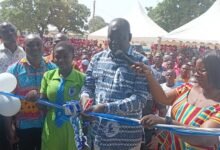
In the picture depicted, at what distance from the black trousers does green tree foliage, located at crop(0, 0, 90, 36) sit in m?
41.1

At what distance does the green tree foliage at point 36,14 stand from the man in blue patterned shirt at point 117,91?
4181 centimetres

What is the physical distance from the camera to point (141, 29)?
25938 mm

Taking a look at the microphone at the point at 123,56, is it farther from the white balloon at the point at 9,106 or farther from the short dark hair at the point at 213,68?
the white balloon at the point at 9,106

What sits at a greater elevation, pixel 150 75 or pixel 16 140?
pixel 150 75

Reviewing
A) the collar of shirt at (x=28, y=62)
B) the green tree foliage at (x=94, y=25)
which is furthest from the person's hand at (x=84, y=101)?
the green tree foliage at (x=94, y=25)

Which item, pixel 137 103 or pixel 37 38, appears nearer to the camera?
pixel 137 103

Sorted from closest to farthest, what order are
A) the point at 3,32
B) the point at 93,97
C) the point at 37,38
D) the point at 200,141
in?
the point at 200,141 < the point at 93,97 < the point at 37,38 < the point at 3,32

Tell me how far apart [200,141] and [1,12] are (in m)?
45.7

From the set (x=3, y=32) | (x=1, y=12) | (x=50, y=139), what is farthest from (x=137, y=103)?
(x=1, y=12)

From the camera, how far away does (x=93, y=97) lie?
3254 mm

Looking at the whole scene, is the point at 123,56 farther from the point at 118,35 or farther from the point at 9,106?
the point at 9,106

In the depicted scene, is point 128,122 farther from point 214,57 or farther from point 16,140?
point 16,140

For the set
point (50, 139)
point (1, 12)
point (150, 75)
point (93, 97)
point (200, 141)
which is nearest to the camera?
point (200, 141)

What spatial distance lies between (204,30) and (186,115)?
55.8ft
